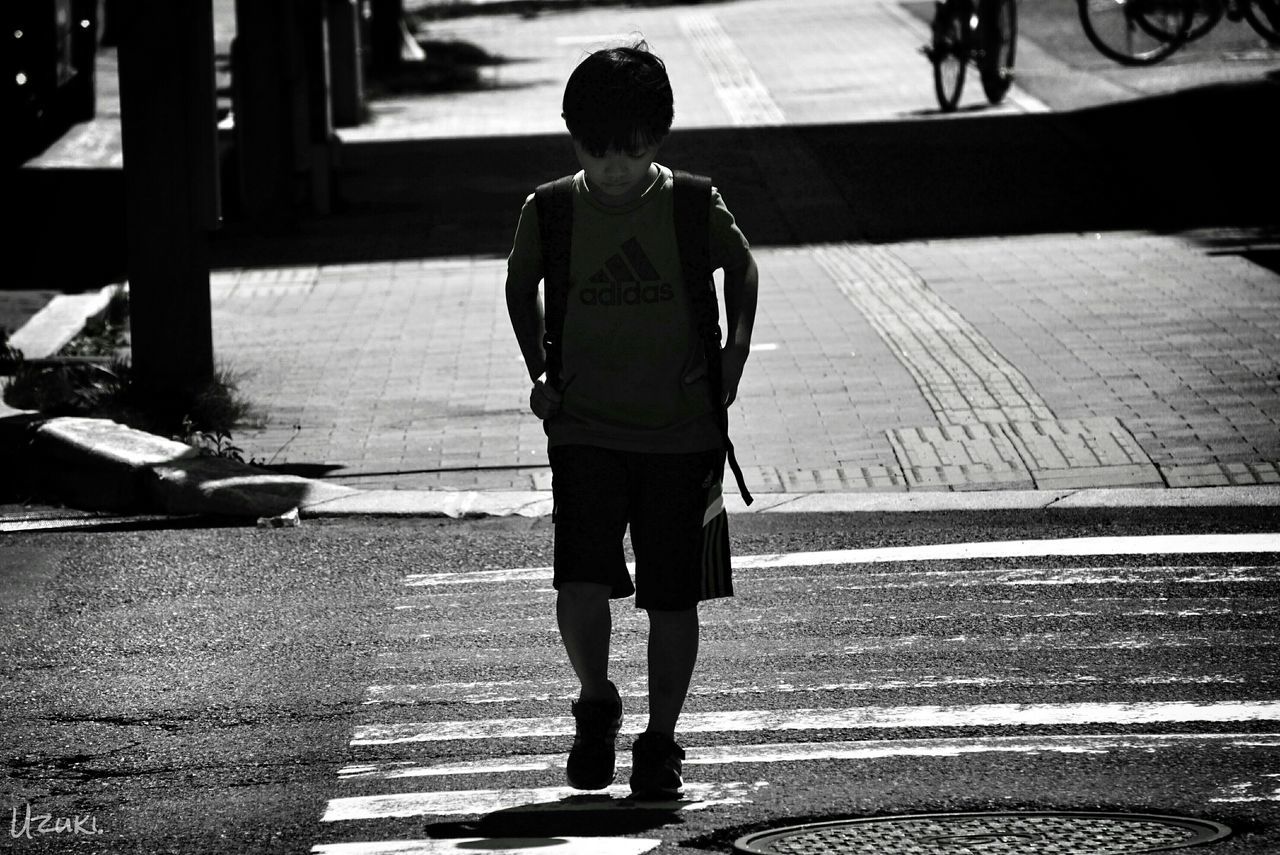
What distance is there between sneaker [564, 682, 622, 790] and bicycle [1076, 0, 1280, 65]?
1598 centimetres

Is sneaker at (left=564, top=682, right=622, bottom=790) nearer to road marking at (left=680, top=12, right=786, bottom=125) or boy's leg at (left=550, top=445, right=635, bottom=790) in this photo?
boy's leg at (left=550, top=445, right=635, bottom=790)

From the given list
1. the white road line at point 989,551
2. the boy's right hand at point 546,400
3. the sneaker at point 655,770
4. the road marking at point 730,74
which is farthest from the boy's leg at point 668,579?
the road marking at point 730,74

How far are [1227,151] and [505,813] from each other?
42.8ft

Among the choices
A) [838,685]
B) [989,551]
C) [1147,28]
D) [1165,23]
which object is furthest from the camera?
[1165,23]

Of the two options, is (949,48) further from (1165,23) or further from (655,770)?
(655,770)

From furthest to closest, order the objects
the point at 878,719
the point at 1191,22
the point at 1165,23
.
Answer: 1. the point at 1165,23
2. the point at 1191,22
3. the point at 878,719

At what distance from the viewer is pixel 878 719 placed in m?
5.16

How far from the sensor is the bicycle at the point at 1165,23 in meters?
19.1

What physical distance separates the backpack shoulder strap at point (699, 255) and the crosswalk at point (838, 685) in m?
0.91

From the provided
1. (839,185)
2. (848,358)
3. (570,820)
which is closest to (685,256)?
(570,820)

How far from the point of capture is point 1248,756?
4.80m

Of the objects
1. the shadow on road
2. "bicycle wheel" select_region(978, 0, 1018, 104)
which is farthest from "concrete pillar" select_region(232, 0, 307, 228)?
"bicycle wheel" select_region(978, 0, 1018, 104)

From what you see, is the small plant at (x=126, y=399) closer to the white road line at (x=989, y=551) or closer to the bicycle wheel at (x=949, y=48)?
the white road line at (x=989, y=551)

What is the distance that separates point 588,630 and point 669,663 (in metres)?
0.21
